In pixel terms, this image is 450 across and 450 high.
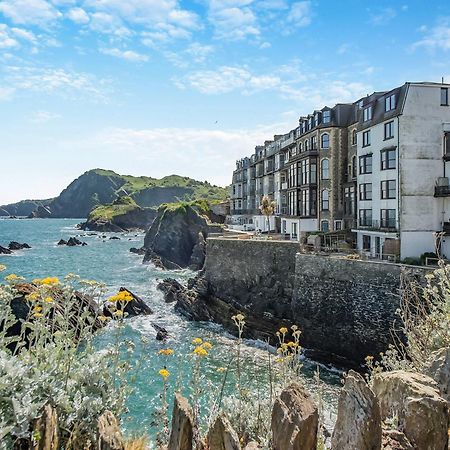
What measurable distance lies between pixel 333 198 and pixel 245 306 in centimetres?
1536

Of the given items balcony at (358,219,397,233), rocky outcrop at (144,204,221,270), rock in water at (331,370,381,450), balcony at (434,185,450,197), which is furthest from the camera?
rocky outcrop at (144,204,221,270)

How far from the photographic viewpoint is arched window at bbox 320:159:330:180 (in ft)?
140

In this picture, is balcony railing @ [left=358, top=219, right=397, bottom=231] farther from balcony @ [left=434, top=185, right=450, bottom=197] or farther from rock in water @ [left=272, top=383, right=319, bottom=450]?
rock in water @ [left=272, top=383, right=319, bottom=450]

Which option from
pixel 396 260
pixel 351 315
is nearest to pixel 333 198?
pixel 396 260

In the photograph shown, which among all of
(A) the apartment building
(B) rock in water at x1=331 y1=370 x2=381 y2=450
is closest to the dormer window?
(A) the apartment building

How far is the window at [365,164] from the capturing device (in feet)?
117

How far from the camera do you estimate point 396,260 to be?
2858 centimetres

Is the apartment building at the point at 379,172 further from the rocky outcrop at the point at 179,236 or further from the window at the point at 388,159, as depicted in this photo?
the rocky outcrop at the point at 179,236

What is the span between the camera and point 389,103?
3238 cm

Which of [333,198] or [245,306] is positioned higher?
[333,198]

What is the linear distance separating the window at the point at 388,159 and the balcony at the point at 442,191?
3.41m

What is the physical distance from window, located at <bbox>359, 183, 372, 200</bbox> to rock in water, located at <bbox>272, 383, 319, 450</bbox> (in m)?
32.9

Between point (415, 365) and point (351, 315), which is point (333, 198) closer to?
point (351, 315)

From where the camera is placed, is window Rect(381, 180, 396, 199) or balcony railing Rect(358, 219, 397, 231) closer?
balcony railing Rect(358, 219, 397, 231)
